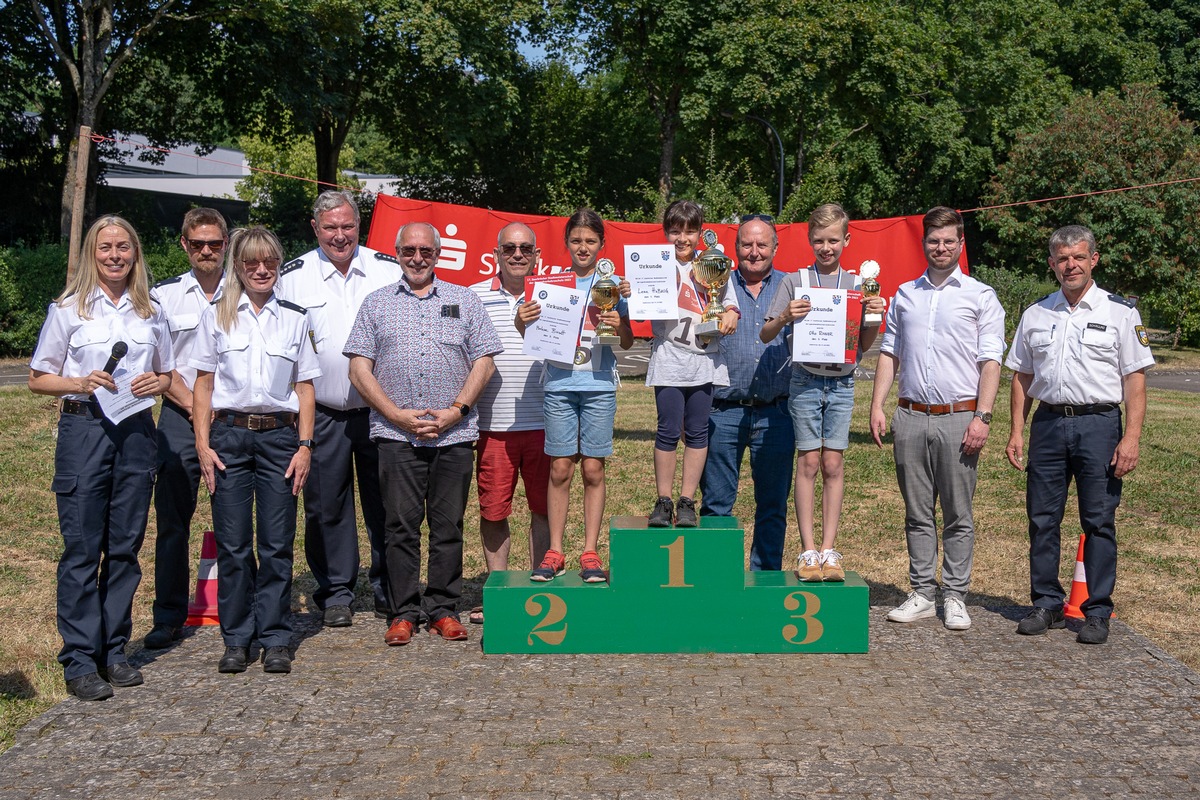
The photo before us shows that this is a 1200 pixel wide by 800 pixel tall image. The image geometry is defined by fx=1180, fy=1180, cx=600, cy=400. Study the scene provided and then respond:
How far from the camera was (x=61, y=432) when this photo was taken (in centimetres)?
537

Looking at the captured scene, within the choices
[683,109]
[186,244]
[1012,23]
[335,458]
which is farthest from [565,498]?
[1012,23]

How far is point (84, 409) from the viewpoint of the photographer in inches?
211

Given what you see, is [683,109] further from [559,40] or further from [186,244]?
[186,244]

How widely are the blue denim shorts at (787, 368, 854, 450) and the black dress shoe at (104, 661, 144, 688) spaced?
353 centimetres

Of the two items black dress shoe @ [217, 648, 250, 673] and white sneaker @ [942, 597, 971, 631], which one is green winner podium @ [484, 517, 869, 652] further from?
black dress shoe @ [217, 648, 250, 673]

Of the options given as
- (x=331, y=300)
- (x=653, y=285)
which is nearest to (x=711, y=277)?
(x=653, y=285)

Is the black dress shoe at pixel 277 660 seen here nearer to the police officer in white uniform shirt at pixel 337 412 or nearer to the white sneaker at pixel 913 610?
the police officer in white uniform shirt at pixel 337 412

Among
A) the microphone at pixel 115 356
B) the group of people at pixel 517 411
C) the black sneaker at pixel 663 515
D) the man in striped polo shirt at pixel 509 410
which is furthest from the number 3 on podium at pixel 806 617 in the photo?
the microphone at pixel 115 356

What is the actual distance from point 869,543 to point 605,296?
3.82 meters

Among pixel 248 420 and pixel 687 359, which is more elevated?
pixel 687 359

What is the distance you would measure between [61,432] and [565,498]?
2526mm

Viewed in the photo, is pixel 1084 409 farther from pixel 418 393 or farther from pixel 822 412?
pixel 418 393

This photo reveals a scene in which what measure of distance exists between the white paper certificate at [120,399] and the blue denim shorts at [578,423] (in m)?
2.02

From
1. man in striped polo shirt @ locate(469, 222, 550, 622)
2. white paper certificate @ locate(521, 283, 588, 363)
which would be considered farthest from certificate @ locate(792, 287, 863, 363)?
man in striped polo shirt @ locate(469, 222, 550, 622)
